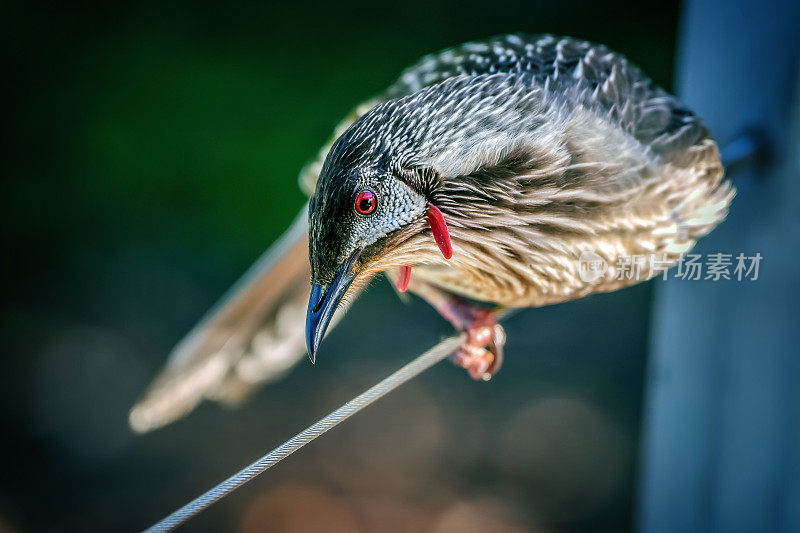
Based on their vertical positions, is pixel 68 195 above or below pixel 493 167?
below

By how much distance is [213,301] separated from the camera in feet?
6.58

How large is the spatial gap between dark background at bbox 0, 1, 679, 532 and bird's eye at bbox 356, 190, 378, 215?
1.20 m

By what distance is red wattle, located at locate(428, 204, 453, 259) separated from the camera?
70 centimetres

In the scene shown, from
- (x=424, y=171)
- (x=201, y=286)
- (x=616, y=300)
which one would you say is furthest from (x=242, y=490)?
(x=424, y=171)

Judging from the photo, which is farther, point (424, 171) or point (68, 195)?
point (68, 195)

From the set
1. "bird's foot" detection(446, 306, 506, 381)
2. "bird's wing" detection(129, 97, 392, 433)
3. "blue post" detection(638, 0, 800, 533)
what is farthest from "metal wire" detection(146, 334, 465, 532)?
"blue post" detection(638, 0, 800, 533)

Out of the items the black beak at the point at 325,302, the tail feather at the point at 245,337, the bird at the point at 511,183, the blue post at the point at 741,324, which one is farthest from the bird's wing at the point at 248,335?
the blue post at the point at 741,324

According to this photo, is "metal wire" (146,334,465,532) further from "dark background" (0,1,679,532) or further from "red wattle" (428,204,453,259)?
"dark background" (0,1,679,532)

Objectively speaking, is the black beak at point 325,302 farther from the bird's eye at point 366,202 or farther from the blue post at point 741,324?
the blue post at point 741,324

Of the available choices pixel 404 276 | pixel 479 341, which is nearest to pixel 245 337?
pixel 479 341

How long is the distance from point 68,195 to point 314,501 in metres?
1.29

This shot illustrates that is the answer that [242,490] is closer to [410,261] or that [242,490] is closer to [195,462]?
[195,462]

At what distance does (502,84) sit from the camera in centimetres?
76

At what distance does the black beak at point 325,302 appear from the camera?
0.67 meters
